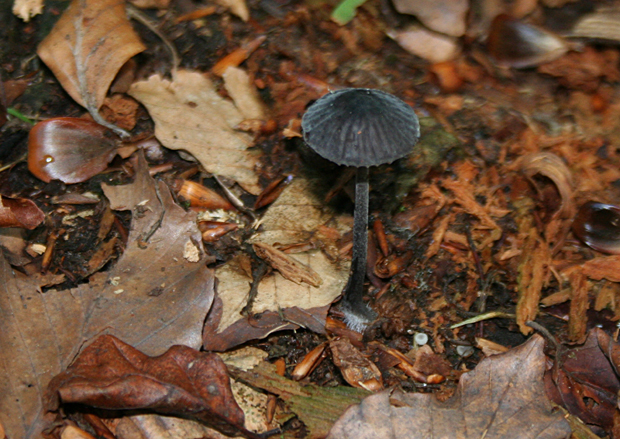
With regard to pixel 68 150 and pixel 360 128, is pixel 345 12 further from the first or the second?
pixel 68 150

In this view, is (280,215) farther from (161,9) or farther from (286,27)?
(161,9)

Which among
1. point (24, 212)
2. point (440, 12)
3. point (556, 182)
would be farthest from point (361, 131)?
point (440, 12)

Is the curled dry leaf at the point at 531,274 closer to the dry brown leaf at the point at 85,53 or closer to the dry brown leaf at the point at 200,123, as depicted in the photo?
the dry brown leaf at the point at 200,123

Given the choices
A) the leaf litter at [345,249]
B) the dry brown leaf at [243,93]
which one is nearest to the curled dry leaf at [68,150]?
the leaf litter at [345,249]

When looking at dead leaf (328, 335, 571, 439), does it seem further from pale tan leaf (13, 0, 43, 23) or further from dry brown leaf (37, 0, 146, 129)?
pale tan leaf (13, 0, 43, 23)

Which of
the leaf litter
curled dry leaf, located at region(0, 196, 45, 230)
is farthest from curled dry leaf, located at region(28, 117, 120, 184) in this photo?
curled dry leaf, located at region(0, 196, 45, 230)

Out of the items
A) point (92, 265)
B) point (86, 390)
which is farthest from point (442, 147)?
point (86, 390)
